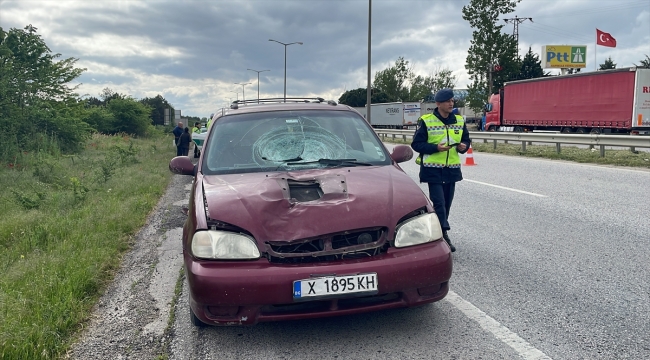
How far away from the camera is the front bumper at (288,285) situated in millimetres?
3176

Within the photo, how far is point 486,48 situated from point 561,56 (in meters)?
17.3

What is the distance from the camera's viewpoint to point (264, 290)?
3.16 meters

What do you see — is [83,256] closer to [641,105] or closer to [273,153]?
[273,153]

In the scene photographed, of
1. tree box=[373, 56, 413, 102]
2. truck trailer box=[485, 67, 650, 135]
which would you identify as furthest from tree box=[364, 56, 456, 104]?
truck trailer box=[485, 67, 650, 135]

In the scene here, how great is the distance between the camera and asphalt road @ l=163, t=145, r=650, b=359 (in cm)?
333

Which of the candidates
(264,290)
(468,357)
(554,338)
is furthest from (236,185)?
(554,338)

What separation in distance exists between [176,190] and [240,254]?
9.54m

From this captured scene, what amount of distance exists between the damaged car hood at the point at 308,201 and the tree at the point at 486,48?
55091mm

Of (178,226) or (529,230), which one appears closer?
(529,230)

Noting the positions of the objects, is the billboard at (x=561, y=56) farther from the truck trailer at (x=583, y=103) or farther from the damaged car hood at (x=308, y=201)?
the damaged car hood at (x=308, y=201)

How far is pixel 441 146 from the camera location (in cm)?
549

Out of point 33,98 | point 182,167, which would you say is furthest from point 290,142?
point 33,98

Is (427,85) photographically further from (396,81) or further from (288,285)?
(288,285)

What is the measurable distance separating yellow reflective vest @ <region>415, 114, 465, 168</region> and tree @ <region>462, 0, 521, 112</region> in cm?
5323
